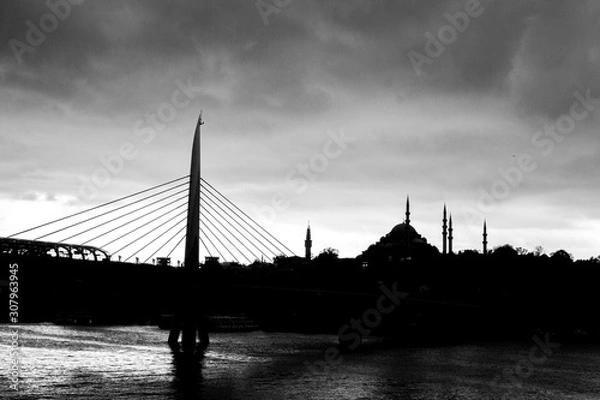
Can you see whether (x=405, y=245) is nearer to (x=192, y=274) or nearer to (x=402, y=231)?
(x=402, y=231)

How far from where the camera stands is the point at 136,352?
4431 centimetres

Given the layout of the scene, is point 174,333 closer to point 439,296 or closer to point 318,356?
point 318,356

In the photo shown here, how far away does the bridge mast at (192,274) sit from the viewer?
144 feet

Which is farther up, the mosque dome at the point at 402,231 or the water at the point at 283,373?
the mosque dome at the point at 402,231

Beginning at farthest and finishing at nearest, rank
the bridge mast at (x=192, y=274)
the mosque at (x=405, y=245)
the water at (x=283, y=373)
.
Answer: the mosque at (x=405, y=245)
the bridge mast at (x=192, y=274)
the water at (x=283, y=373)

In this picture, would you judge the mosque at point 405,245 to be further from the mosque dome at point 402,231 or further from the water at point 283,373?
the water at point 283,373

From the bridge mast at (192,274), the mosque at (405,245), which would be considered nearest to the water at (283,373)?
the bridge mast at (192,274)

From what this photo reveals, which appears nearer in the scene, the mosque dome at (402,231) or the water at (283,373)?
the water at (283,373)

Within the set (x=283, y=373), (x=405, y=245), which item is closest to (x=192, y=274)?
(x=283, y=373)

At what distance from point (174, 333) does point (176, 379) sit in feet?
52.1

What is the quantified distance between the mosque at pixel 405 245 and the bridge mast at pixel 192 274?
177ft

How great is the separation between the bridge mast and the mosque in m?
54.0

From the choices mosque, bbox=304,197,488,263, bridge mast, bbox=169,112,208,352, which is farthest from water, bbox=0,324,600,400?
mosque, bbox=304,197,488,263

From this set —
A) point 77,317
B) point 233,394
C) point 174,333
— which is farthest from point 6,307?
point 233,394
